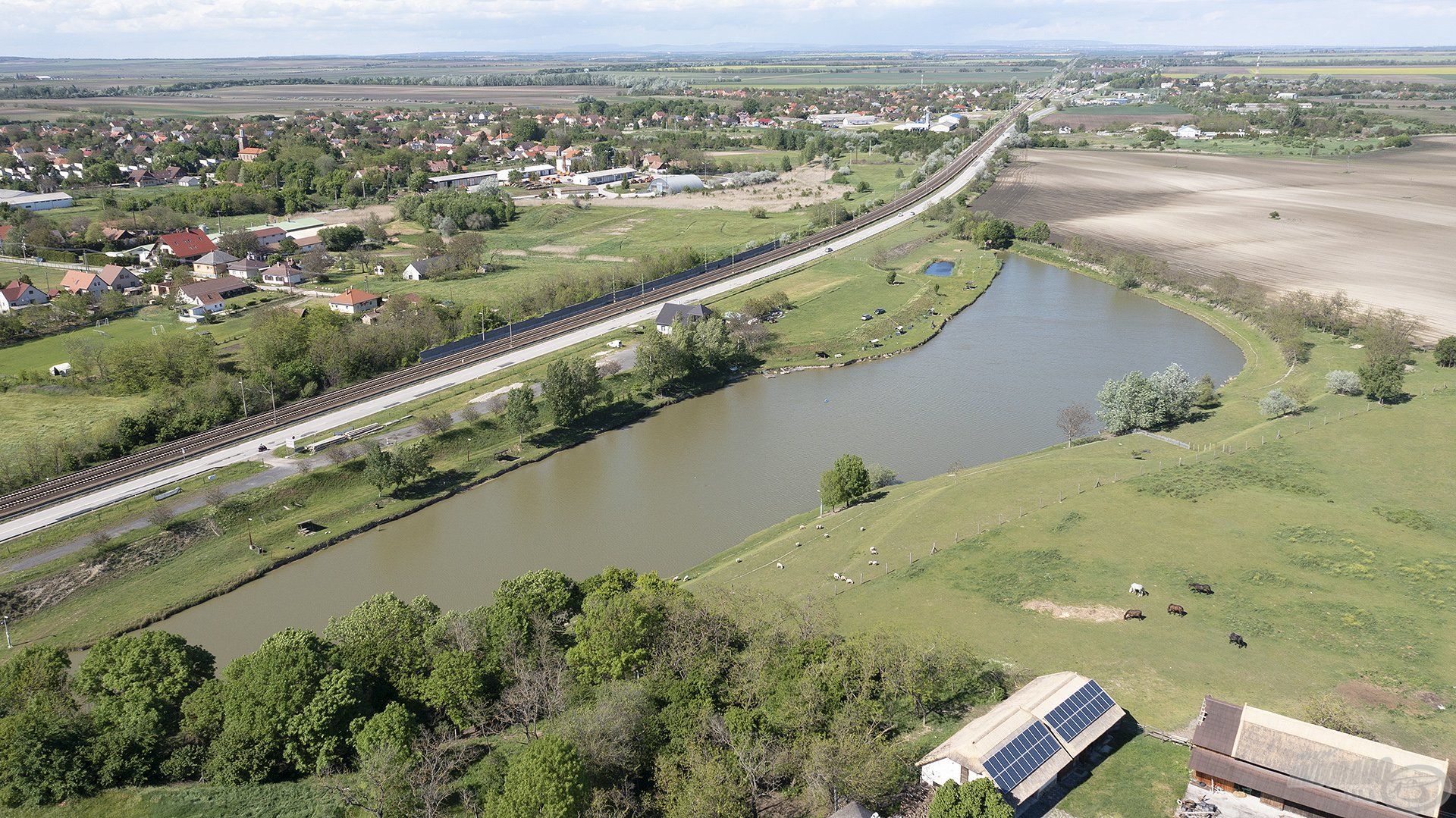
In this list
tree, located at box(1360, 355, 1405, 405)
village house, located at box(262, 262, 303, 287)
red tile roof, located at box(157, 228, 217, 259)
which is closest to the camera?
tree, located at box(1360, 355, 1405, 405)

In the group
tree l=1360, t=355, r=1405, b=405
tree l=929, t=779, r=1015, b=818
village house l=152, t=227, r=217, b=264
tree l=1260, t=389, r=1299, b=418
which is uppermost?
village house l=152, t=227, r=217, b=264

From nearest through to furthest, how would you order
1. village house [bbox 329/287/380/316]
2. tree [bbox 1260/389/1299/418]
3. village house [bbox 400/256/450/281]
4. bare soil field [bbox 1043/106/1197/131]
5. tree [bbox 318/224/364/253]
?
tree [bbox 1260/389/1299/418]
village house [bbox 329/287/380/316]
village house [bbox 400/256/450/281]
tree [bbox 318/224/364/253]
bare soil field [bbox 1043/106/1197/131]

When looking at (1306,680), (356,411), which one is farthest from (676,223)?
(1306,680)

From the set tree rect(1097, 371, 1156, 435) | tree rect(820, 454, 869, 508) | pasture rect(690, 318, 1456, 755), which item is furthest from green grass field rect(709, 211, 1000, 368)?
pasture rect(690, 318, 1456, 755)

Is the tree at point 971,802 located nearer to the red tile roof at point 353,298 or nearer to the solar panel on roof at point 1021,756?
the solar panel on roof at point 1021,756

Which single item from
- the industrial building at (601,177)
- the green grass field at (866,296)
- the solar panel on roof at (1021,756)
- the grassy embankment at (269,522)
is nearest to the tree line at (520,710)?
the solar panel on roof at (1021,756)

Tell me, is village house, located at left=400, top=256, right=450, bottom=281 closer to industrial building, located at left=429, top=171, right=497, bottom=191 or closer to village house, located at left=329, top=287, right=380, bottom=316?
village house, located at left=329, top=287, right=380, bottom=316

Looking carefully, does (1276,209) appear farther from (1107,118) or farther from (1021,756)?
(1107,118)
